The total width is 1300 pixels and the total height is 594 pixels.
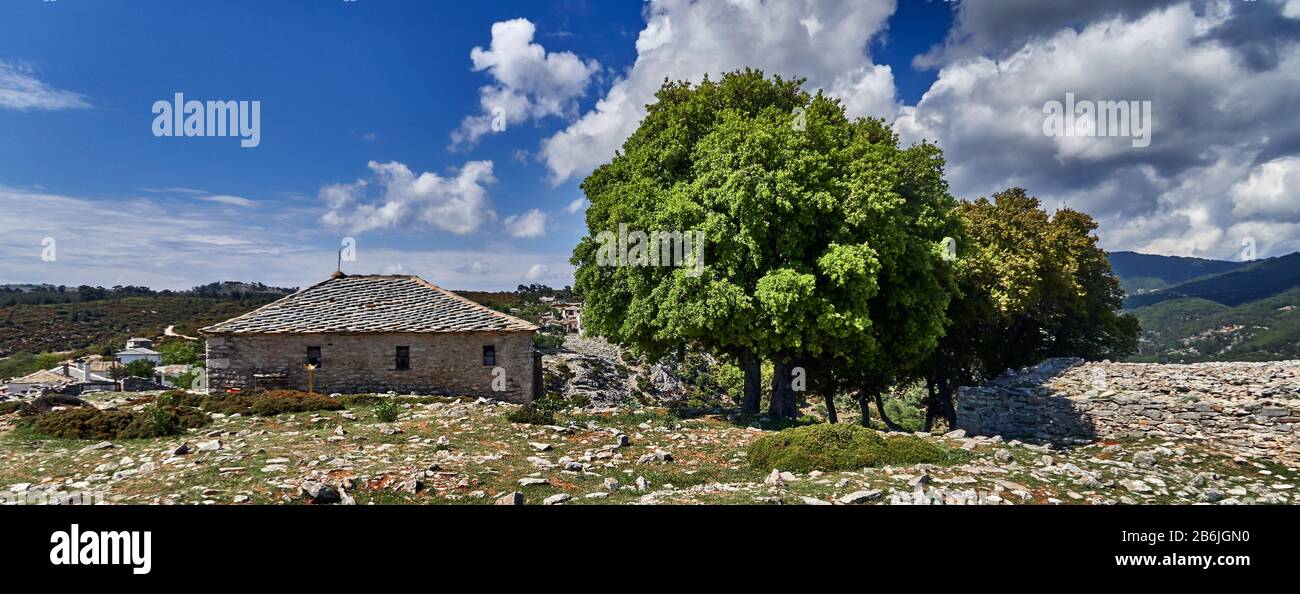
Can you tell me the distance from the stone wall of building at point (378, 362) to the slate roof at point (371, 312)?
0.32 m

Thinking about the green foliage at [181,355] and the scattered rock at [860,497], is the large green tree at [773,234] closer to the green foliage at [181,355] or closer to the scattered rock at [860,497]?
the scattered rock at [860,497]

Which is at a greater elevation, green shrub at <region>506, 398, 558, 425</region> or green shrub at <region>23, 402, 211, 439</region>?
green shrub at <region>23, 402, 211, 439</region>

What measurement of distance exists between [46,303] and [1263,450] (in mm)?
118227

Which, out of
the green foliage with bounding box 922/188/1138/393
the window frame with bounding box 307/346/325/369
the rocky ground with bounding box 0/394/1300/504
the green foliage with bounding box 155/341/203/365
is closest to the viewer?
the rocky ground with bounding box 0/394/1300/504

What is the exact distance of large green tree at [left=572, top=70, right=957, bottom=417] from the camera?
56.3ft

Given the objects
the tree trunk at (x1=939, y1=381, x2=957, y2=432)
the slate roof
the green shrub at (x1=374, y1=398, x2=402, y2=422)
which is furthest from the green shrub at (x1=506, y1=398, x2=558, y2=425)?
the tree trunk at (x1=939, y1=381, x2=957, y2=432)

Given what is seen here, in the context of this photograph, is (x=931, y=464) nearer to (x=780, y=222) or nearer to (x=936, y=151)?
(x=780, y=222)

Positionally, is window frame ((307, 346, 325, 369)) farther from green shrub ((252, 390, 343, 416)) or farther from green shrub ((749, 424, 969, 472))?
green shrub ((749, 424, 969, 472))

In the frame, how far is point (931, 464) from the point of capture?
11352 mm

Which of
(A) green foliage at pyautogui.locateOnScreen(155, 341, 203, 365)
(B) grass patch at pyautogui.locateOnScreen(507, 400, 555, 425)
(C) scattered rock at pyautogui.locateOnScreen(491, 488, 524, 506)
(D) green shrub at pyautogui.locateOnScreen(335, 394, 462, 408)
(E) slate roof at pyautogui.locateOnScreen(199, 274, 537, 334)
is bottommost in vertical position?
(A) green foliage at pyautogui.locateOnScreen(155, 341, 203, 365)

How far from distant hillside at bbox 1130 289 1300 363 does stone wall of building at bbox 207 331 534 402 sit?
6551cm

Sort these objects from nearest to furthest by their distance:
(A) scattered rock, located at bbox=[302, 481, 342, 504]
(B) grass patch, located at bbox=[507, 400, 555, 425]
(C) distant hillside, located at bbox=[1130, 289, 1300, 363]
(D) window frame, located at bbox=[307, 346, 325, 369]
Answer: (A) scattered rock, located at bbox=[302, 481, 342, 504] < (B) grass patch, located at bbox=[507, 400, 555, 425] < (D) window frame, located at bbox=[307, 346, 325, 369] < (C) distant hillside, located at bbox=[1130, 289, 1300, 363]

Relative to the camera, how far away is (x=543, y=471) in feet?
36.4
